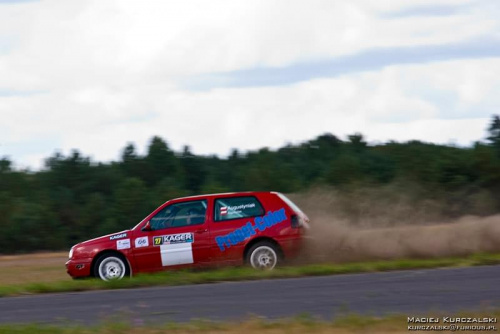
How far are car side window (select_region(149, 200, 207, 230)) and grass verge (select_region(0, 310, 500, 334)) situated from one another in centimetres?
597

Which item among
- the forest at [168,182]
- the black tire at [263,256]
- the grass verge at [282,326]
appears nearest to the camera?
the grass verge at [282,326]

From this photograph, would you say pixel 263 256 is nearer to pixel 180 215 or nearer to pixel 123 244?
pixel 180 215

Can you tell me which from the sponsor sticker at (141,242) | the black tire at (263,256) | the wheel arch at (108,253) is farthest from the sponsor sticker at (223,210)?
the wheel arch at (108,253)

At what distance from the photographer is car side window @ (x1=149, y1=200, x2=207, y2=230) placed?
49.4 feet

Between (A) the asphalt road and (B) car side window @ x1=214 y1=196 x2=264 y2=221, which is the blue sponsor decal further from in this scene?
(A) the asphalt road

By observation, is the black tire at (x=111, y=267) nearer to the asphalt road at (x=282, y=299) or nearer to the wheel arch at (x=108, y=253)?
the wheel arch at (x=108, y=253)

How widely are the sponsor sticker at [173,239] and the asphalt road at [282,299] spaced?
2107 mm

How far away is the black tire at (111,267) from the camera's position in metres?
14.9

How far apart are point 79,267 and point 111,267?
60 centimetres

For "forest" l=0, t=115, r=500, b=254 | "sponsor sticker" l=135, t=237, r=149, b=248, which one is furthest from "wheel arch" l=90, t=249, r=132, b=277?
"forest" l=0, t=115, r=500, b=254

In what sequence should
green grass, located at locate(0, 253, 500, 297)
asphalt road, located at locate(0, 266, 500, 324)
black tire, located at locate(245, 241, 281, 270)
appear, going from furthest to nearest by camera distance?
black tire, located at locate(245, 241, 281, 270), green grass, located at locate(0, 253, 500, 297), asphalt road, located at locate(0, 266, 500, 324)

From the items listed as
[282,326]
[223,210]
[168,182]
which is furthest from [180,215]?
[168,182]

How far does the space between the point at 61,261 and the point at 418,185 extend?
12810 millimetres

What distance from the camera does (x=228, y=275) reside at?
1366 cm
